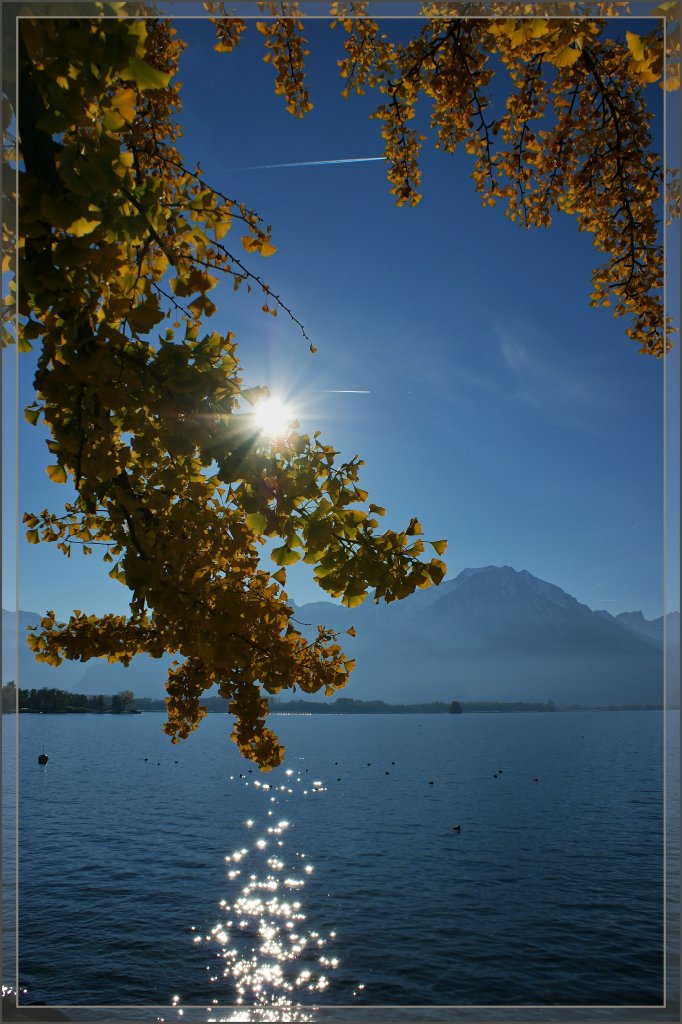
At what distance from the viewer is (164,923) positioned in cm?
2589

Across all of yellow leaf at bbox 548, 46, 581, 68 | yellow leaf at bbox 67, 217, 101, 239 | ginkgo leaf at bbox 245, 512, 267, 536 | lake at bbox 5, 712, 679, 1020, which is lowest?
lake at bbox 5, 712, 679, 1020

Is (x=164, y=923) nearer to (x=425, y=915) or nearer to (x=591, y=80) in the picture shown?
(x=425, y=915)

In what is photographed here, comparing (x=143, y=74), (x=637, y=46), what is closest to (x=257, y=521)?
(x=143, y=74)

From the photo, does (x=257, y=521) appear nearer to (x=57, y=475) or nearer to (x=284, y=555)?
(x=284, y=555)

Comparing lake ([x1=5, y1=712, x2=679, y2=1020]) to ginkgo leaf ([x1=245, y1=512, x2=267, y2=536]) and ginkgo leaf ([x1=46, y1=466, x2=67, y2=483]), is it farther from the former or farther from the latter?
ginkgo leaf ([x1=46, y1=466, x2=67, y2=483])

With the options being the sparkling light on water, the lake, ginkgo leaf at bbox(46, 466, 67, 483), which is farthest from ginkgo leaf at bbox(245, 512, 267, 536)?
the sparkling light on water

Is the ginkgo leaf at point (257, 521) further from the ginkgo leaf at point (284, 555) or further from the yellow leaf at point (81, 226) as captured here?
the yellow leaf at point (81, 226)

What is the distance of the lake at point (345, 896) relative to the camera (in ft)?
66.4

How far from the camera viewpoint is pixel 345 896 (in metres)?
30.9

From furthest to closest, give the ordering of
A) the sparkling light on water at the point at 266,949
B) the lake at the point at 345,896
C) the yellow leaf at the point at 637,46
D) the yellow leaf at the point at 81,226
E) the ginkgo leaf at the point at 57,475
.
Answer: the lake at the point at 345,896 → the sparkling light on water at the point at 266,949 → the ginkgo leaf at the point at 57,475 → the yellow leaf at the point at 637,46 → the yellow leaf at the point at 81,226

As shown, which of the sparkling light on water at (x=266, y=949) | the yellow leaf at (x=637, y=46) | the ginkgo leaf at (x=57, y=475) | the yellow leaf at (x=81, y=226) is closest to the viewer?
the yellow leaf at (x=81, y=226)

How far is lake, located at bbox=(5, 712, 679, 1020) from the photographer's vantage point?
2025cm

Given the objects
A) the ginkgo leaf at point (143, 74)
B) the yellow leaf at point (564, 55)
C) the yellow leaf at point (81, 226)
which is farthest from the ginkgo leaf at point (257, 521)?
the yellow leaf at point (564, 55)

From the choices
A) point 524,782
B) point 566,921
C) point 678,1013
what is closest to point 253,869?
point 566,921
